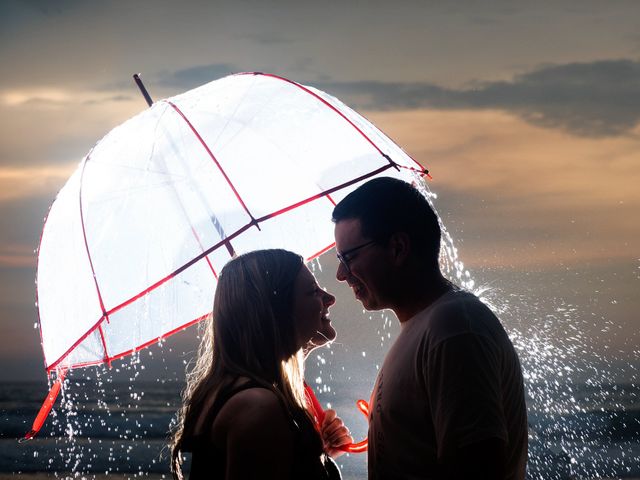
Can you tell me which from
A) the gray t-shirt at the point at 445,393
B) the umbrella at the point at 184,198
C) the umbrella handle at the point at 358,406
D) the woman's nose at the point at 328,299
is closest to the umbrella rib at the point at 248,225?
the umbrella at the point at 184,198

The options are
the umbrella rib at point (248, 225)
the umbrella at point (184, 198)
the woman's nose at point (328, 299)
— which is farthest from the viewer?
the umbrella at point (184, 198)

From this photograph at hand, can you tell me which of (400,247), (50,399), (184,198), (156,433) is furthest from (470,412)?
(156,433)

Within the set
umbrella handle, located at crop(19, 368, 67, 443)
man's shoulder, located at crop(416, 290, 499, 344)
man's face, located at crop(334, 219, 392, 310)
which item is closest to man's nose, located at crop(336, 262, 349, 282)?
man's face, located at crop(334, 219, 392, 310)

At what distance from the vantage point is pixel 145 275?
12.8ft

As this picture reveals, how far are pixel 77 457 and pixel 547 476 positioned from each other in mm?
14549

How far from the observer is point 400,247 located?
3.01 metres

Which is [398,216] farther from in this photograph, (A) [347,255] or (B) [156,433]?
(B) [156,433]

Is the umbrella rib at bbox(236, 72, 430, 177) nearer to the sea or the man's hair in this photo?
the man's hair

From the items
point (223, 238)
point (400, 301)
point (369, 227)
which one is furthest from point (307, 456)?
point (223, 238)

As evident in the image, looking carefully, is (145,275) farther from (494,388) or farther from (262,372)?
(494,388)

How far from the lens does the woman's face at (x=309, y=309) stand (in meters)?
3.42

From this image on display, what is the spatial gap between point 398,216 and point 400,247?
0.12 m

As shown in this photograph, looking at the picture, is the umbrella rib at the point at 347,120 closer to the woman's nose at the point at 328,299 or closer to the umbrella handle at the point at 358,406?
the woman's nose at the point at 328,299

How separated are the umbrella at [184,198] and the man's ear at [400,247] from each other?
2.70ft
